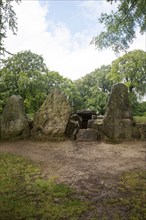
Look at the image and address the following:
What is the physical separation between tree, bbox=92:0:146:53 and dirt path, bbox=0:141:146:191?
11.8 feet

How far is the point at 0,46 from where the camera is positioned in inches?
336

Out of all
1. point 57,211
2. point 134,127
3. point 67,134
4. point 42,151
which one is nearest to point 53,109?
point 67,134

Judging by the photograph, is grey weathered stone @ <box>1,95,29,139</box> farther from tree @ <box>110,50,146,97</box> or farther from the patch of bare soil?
tree @ <box>110,50,146,97</box>

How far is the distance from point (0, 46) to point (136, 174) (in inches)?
222

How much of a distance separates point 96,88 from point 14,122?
110 ft

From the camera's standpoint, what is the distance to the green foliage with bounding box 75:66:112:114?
133 ft

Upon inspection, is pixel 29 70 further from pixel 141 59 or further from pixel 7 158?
pixel 7 158

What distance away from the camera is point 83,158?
8062mm

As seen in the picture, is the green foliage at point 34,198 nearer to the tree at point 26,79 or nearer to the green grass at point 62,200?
the green grass at point 62,200

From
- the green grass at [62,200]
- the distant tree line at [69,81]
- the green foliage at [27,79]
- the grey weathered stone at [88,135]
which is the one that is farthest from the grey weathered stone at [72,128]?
the green foliage at [27,79]

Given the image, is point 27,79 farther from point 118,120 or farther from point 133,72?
point 118,120

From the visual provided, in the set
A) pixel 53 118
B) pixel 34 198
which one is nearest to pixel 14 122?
pixel 53 118

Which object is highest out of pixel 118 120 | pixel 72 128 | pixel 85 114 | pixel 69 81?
pixel 69 81

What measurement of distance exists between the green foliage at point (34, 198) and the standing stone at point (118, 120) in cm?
420
